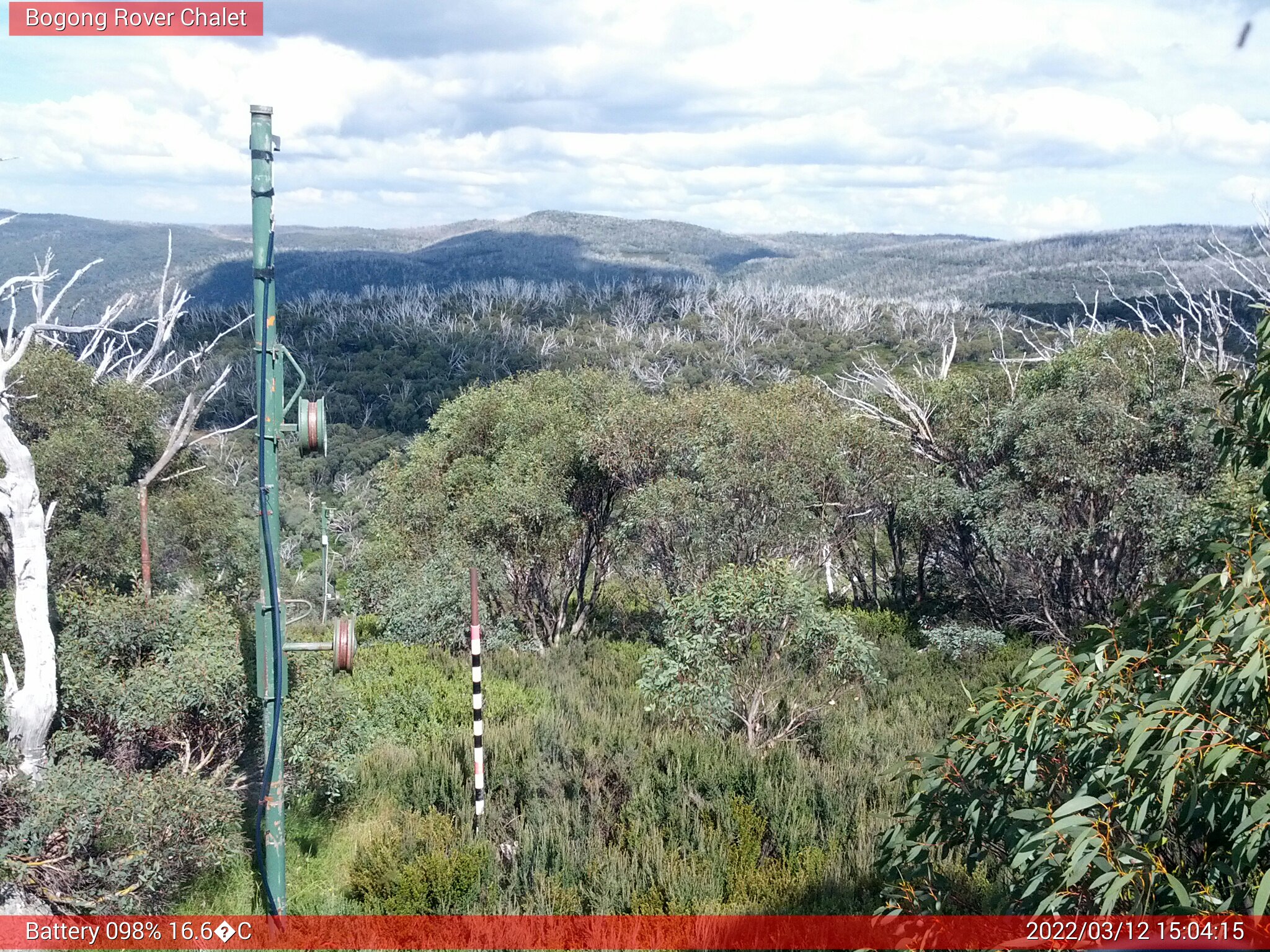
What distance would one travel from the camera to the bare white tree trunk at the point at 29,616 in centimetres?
693

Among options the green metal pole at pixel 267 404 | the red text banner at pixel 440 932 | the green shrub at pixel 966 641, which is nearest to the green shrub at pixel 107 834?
the red text banner at pixel 440 932

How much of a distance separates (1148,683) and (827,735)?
7425mm

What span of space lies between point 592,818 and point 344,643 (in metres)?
3.01

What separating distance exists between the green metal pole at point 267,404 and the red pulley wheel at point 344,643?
357 millimetres

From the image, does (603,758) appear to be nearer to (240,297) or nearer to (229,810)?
(229,810)

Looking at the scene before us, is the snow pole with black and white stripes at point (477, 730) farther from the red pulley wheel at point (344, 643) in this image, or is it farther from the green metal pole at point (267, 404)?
the green metal pole at point (267, 404)

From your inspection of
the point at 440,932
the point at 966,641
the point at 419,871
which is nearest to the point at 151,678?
the point at 419,871

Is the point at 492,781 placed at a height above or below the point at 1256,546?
below

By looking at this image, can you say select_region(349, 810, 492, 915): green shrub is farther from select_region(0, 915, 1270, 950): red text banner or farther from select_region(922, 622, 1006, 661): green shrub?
select_region(922, 622, 1006, 661): green shrub

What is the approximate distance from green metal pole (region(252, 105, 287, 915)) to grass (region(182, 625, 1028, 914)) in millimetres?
1267

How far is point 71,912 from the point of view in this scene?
625 cm

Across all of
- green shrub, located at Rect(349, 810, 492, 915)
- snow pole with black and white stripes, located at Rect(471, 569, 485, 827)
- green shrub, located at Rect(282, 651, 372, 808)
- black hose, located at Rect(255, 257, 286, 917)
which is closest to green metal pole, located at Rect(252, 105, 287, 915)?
black hose, located at Rect(255, 257, 286, 917)

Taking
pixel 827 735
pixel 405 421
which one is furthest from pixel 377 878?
pixel 405 421

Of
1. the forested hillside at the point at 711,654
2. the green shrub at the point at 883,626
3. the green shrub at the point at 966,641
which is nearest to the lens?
the forested hillside at the point at 711,654
